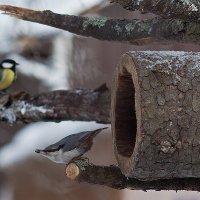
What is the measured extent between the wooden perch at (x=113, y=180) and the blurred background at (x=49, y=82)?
0.73 metres

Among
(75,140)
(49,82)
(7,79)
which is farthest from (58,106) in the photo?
(7,79)

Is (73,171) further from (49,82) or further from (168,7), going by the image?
(49,82)

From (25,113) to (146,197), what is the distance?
0.44 metres

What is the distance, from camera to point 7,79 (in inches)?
90.3

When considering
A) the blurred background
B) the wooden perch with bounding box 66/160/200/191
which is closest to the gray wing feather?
the wooden perch with bounding box 66/160/200/191

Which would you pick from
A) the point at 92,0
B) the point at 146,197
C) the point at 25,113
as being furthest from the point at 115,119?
the point at 92,0

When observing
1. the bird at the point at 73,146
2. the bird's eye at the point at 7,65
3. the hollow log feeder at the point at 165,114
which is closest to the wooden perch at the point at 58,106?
the bird at the point at 73,146

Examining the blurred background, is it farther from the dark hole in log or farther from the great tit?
the dark hole in log

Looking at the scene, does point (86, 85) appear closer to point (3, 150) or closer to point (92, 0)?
point (92, 0)

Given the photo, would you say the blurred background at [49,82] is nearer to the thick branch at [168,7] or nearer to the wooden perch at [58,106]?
the wooden perch at [58,106]

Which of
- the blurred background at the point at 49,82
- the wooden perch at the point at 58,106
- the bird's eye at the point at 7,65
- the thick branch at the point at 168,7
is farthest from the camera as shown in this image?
the bird's eye at the point at 7,65

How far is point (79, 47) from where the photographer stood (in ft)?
6.20

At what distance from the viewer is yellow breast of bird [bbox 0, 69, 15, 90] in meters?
2.24

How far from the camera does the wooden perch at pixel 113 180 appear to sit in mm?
870
